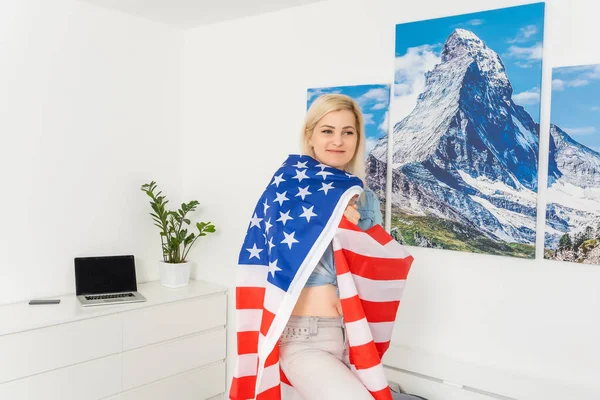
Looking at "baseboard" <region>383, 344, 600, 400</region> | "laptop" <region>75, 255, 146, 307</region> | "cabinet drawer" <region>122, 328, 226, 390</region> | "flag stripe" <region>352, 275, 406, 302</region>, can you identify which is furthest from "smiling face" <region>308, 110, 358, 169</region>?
"cabinet drawer" <region>122, 328, 226, 390</region>

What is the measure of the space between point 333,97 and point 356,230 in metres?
0.54

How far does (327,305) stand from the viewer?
182 cm

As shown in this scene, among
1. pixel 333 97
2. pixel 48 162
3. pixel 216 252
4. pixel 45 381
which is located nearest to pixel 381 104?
pixel 333 97

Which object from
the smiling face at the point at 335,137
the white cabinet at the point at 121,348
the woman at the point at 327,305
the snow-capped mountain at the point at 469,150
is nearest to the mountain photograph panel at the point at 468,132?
the snow-capped mountain at the point at 469,150

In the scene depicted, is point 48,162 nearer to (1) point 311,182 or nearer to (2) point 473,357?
(1) point 311,182

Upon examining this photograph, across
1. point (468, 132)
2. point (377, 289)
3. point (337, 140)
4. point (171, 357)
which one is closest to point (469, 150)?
point (468, 132)

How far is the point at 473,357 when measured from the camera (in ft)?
7.73

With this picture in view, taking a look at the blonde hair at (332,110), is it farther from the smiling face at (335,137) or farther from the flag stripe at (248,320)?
the flag stripe at (248,320)

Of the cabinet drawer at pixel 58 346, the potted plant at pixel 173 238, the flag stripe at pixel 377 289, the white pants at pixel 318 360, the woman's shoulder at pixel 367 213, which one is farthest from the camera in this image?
the potted plant at pixel 173 238

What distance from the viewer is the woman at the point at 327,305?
167cm

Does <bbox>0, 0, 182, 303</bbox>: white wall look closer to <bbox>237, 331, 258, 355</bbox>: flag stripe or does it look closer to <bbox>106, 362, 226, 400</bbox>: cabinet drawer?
<bbox>106, 362, 226, 400</bbox>: cabinet drawer

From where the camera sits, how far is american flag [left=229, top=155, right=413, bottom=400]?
171cm

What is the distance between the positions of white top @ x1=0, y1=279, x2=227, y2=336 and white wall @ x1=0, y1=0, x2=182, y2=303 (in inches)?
6.3

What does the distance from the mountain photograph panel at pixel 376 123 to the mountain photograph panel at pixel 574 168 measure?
77cm
